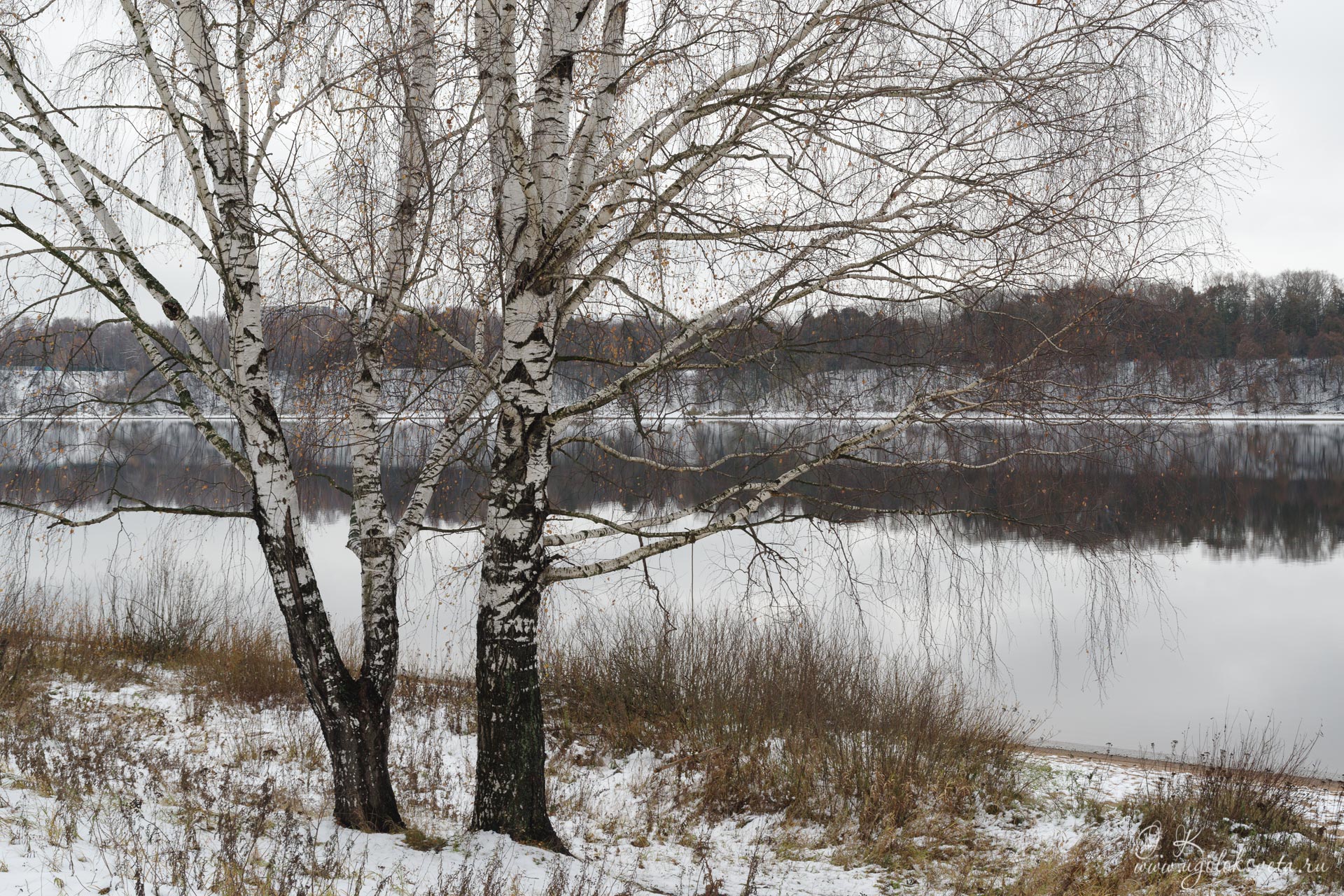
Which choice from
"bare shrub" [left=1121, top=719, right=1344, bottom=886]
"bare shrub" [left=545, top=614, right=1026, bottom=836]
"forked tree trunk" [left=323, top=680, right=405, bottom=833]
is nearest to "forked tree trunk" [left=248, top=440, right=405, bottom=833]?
"forked tree trunk" [left=323, top=680, right=405, bottom=833]

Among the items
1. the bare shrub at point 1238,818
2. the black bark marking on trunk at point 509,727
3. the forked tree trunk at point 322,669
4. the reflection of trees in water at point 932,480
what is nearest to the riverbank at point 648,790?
the bare shrub at point 1238,818

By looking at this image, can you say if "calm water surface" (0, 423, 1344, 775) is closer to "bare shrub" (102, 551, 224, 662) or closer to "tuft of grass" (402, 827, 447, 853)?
"bare shrub" (102, 551, 224, 662)

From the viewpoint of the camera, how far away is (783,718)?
8.95 meters

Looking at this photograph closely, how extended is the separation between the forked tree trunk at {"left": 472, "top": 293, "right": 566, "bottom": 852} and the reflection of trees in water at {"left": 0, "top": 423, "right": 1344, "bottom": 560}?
0.65m

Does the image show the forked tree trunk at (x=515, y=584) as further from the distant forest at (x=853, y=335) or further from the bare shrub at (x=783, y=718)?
the bare shrub at (x=783, y=718)

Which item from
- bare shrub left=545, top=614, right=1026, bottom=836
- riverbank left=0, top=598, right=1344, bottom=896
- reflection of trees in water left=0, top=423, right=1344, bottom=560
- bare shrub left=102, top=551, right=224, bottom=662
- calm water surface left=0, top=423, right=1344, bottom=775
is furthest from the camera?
bare shrub left=102, top=551, right=224, bottom=662

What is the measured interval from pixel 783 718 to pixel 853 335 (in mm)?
5309

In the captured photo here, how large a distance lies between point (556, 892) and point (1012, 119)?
179 inches

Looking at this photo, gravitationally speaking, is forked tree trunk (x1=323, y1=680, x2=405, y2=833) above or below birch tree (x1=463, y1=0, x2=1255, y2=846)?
below

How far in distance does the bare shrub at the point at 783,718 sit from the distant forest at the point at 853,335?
108 inches

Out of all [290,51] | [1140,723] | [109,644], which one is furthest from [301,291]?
[1140,723]

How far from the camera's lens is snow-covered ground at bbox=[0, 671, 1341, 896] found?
3.89 metres

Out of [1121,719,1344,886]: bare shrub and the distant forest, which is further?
[1121,719,1344,886]: bare shrub

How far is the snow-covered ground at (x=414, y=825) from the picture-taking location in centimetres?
389
